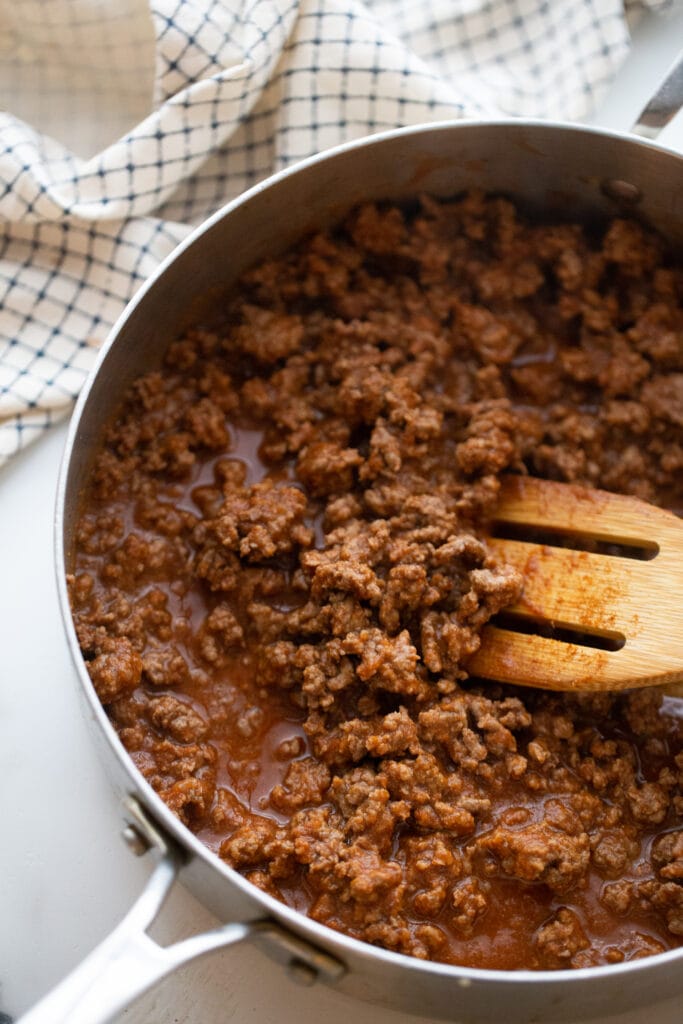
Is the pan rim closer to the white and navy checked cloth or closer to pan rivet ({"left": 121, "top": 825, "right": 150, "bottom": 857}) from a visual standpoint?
pan rivet ({"left": 121, "top": 825, "right": 150, "bottom": 857})

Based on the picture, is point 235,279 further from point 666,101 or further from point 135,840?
point 135,840

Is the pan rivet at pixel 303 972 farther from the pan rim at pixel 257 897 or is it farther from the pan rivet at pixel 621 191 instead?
the pan rivet at pixel 621 191

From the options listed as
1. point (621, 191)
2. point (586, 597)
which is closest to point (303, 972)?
point (586, 597)

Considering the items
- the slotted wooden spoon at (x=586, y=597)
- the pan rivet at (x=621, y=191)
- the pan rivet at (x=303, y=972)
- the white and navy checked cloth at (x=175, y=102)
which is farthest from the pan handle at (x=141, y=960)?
the pan rivet at (x=621, y=191)

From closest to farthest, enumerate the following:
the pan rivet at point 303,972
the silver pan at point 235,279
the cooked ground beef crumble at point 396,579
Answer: the silver pan at point 235,279, the pan rivet at point 303,972, the cooked ground beef crumble at point 396,579

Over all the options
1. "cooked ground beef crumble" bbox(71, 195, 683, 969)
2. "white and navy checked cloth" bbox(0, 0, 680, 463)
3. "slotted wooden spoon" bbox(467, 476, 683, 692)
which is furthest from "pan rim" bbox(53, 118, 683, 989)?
"slotted wooden spoon" bbox(467, 476, 683, 692)

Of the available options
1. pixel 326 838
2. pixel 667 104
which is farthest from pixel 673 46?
pixel 326 838

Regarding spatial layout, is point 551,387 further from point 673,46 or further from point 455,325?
point 673,46
